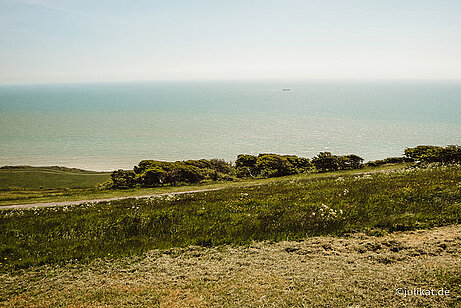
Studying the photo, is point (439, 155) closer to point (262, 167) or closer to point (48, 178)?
point (262, 167)

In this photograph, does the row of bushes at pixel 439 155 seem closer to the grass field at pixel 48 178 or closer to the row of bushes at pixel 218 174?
the row of bushes at pixel 218 174

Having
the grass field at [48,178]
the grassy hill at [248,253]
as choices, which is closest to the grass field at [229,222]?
the grassy hill at [248,253]

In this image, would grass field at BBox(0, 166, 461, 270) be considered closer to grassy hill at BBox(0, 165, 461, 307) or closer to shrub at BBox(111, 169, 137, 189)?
grassy hill at BBox(0, 165, 461, 307)

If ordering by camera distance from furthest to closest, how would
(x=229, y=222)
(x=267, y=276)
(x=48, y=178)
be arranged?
(x=48, y=178) → (x=229, y=222) → (x=267, y=276)

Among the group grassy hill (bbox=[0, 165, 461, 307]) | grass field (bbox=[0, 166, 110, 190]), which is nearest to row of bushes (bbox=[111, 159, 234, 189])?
grass field (bbox=[0, 166, 110, 190])

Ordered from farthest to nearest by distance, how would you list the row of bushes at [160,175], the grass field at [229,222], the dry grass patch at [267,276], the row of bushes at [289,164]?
1. the row of bushes at [289,164]
2. the row of bushes at [160,175]
3. the grass field at [229,222]
4. the dry grass patch at [267,276]

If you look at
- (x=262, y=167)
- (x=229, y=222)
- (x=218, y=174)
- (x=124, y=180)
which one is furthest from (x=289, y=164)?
(x=229, y=222)

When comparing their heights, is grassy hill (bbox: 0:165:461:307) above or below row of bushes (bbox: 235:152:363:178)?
above

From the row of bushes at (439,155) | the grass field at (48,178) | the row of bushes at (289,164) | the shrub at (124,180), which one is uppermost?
the row of bushes at (439,155)

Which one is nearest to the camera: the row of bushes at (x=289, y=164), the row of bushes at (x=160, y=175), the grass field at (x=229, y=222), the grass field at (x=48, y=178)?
the grass field at (x=229, y=222)

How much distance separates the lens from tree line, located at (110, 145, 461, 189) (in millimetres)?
41281

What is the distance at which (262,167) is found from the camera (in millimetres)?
48312

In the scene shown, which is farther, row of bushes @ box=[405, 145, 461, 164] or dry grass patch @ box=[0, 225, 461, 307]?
row of bushes @ box=[405, 145, 461, 164]

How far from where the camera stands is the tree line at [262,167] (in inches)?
1625
